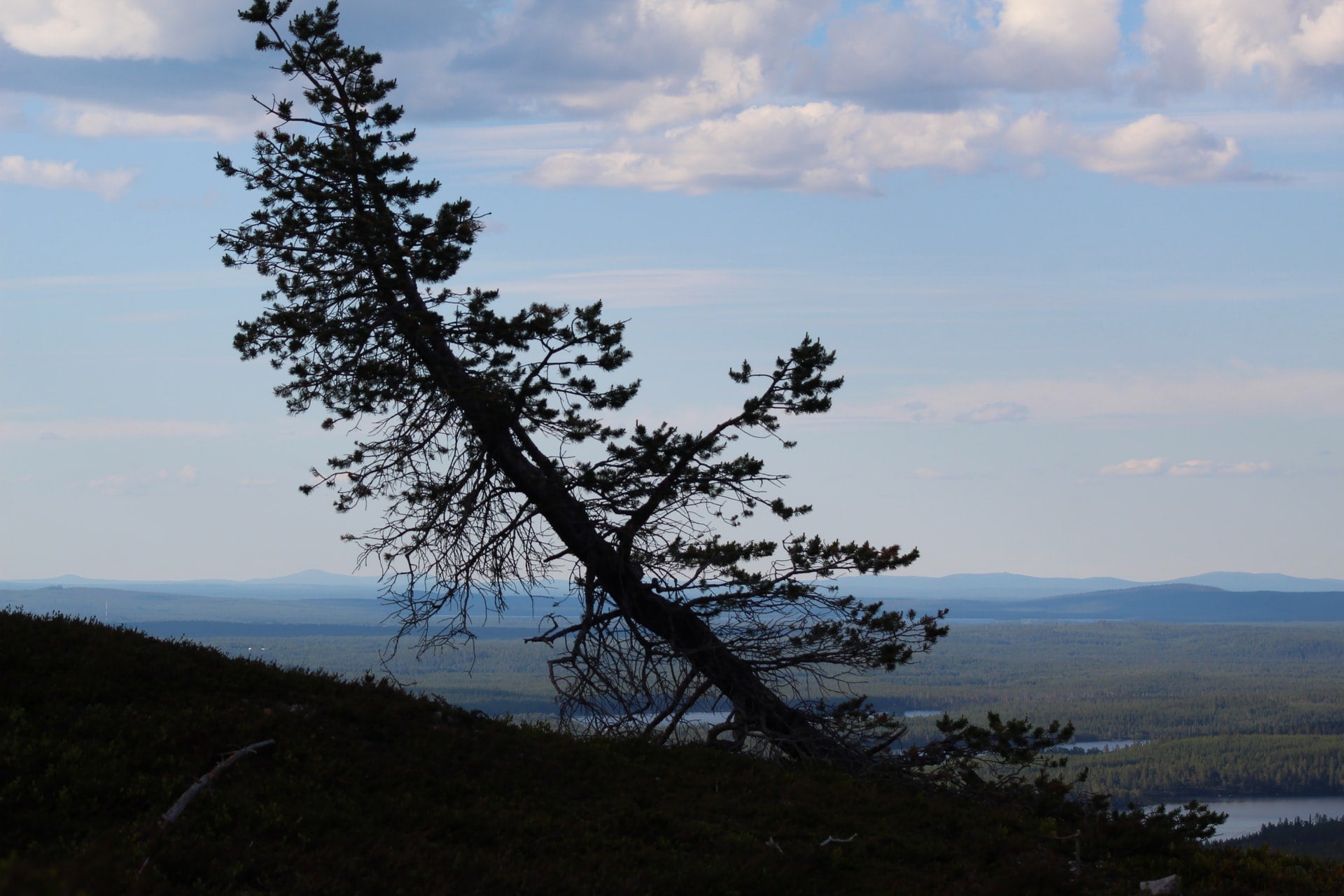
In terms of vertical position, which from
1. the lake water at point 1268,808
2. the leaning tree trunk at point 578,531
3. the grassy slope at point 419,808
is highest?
the leaning tree trunk at point 578,531

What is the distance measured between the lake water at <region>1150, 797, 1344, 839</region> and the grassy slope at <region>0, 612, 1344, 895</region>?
94287 mm

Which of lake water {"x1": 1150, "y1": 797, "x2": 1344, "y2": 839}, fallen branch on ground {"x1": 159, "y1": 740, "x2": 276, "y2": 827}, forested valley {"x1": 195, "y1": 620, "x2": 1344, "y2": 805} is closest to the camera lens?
fallen branch on ground {"x1": 159, "y1": 740, "x2": 276, "y2": 827}

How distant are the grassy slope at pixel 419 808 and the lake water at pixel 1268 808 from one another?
9429 cm

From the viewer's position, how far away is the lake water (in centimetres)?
10144

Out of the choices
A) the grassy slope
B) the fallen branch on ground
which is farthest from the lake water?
the fallen branch on ground

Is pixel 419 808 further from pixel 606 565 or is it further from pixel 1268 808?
pixel 1268 808

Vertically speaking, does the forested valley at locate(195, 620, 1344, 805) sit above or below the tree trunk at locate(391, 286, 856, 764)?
below

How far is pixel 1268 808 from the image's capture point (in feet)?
386

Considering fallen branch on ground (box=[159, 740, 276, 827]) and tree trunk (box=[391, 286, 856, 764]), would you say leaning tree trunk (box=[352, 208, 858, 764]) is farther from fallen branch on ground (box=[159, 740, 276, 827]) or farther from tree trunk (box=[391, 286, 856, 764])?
fallen branch on ground (box=[159, 740, 276, 827])

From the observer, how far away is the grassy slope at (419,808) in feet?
29.7

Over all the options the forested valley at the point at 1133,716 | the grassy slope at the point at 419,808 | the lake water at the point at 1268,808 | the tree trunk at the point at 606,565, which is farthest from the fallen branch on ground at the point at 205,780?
the lake water at the point at 1268,808

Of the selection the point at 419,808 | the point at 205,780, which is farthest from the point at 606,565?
the point at 205,780

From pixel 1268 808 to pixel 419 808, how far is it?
12972 cm

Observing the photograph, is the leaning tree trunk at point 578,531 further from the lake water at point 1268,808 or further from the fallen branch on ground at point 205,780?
the lake water at point 1268,808
